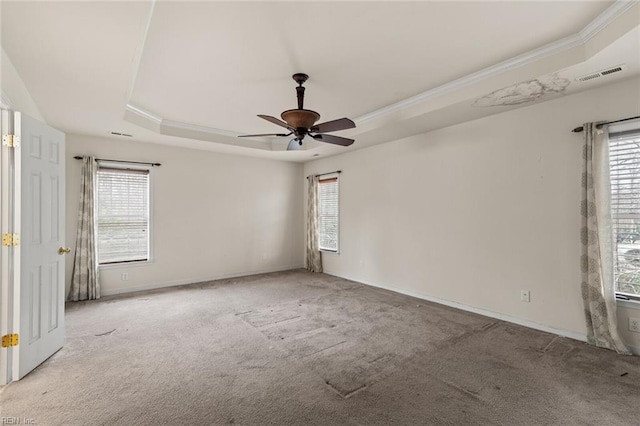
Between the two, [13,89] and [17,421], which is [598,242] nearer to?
[17,421]

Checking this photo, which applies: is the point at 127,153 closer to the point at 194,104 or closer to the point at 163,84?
the point at 194,104

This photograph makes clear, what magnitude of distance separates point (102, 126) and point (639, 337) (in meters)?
6.52

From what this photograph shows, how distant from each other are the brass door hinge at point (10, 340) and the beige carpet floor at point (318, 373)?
32 centimetres

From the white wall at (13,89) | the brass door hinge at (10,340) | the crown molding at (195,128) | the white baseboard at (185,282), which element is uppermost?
the crown molding at (195,128)

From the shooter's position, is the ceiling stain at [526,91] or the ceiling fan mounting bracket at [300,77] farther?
the ceiling fan mounting bracket at [300,77]

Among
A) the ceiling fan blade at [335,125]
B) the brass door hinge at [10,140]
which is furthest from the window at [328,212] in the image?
the brass door hinge at [10,140]

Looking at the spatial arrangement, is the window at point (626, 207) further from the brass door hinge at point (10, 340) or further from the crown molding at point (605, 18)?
the brass door hinge at point (10, 340)

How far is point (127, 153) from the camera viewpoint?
5055 millimetres

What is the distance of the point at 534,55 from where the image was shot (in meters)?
2.77

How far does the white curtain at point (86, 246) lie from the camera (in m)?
4.54

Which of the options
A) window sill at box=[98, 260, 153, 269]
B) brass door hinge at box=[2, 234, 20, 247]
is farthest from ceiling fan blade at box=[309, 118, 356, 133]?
window sill at box=[98, 260, 153, 269]

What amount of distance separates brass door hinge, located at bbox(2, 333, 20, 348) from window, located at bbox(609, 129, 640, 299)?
527cm

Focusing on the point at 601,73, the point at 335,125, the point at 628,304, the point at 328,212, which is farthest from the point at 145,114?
the point at 628,304

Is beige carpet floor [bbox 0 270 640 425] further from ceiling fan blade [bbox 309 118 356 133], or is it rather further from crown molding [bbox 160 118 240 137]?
crown molding [bbox 160 118 240 137]
